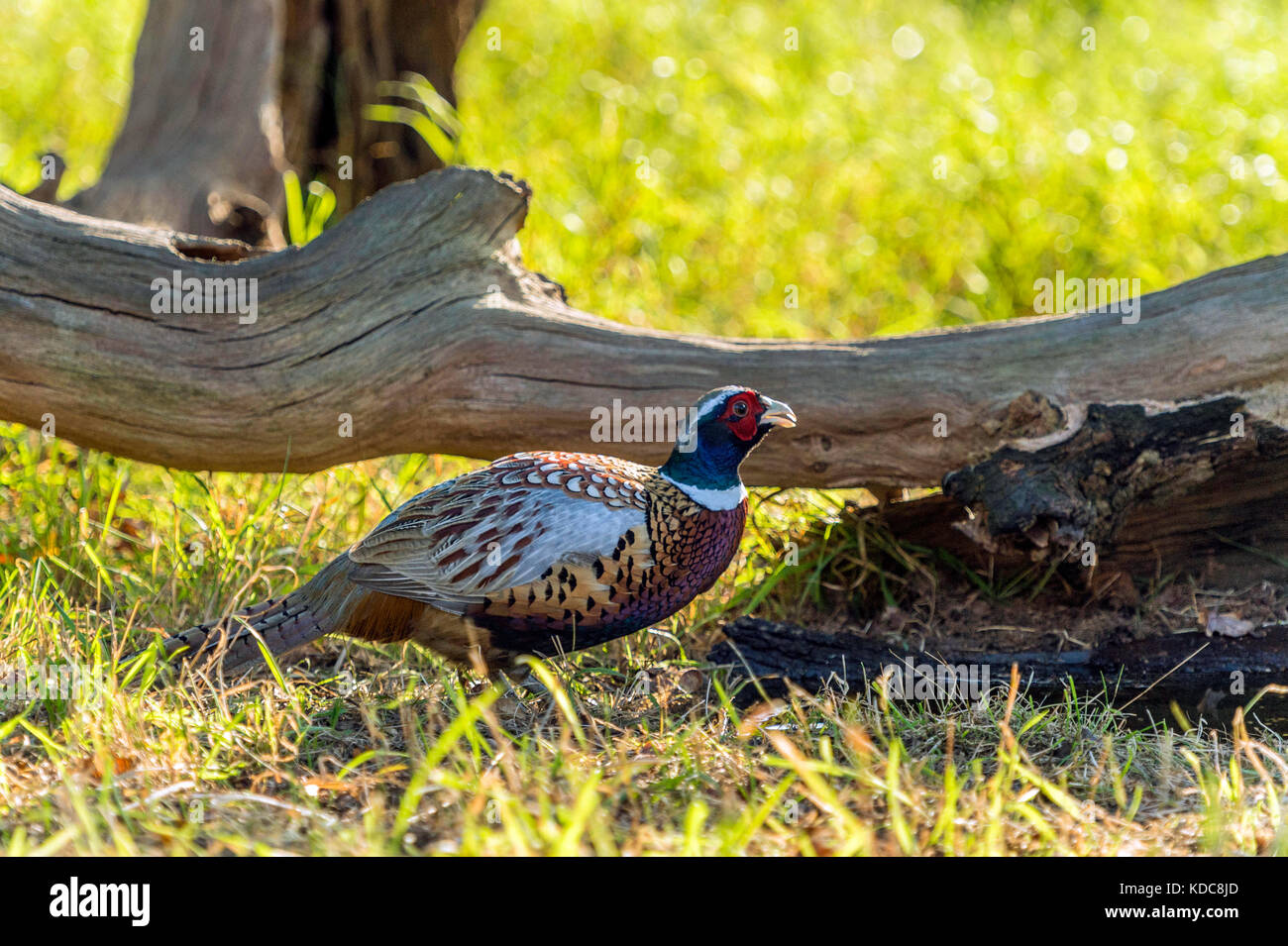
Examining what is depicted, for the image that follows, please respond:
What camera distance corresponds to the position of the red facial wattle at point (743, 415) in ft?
10.4

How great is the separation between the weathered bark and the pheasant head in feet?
1.69

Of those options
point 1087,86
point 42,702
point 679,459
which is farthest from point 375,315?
point 1087,86

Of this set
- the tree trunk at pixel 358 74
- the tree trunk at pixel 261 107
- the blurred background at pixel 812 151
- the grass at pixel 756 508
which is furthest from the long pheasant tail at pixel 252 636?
the tree trunk at pixel 358 74

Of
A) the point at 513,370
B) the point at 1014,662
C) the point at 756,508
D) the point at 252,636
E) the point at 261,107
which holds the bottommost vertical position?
the point at 1014,662

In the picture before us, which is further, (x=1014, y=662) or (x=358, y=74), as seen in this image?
(x=358, y=74)

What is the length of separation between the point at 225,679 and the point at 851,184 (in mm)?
5014

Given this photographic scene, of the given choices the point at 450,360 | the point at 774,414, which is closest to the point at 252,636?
the point at 450,360

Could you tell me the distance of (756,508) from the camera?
4.23m

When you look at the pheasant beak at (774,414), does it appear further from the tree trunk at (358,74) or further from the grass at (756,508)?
the tree trunk at (358,74)

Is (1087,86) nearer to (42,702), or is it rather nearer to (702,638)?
(702,638)

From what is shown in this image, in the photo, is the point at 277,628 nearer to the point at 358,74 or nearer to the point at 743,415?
the point at 743,415

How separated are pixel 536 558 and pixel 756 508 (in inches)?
53.3

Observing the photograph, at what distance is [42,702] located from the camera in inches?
119
